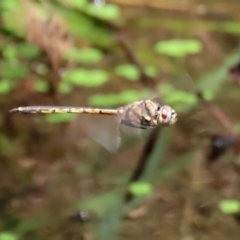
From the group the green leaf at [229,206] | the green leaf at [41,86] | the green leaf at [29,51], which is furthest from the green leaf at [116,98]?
the green leaf at [229,206]

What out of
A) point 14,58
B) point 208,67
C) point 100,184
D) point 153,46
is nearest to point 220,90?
point 208,67

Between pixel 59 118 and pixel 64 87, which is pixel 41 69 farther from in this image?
pixel 59 118

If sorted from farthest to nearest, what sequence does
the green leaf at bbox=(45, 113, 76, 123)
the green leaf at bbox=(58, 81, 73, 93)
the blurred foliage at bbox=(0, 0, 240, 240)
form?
1. the green leaf at bbox=(58, 81, 73, 93)
2. the green leaf at bbox=(45, 113, 76, 123)
3. the blurred foliage at bbox=(0, 0, 240, 240)

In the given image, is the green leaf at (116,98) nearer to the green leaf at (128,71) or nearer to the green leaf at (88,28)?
the green leaf at (128,71)

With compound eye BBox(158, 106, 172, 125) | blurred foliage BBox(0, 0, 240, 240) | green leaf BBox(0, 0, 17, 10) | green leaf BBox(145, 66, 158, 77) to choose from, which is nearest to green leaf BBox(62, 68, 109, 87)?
blurred foliage BBox(0, 0, 240, 240)

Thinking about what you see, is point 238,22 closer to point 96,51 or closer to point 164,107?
point 96,51

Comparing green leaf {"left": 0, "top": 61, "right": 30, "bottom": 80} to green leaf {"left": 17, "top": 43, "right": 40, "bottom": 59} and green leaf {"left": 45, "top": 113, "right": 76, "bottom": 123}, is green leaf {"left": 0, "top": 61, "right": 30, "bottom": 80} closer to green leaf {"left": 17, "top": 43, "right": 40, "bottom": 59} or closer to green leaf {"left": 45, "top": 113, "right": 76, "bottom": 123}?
green leaf {"left": 17, "top": 43, "right": 40, "bottom": 59}

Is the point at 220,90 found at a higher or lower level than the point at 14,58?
lower
